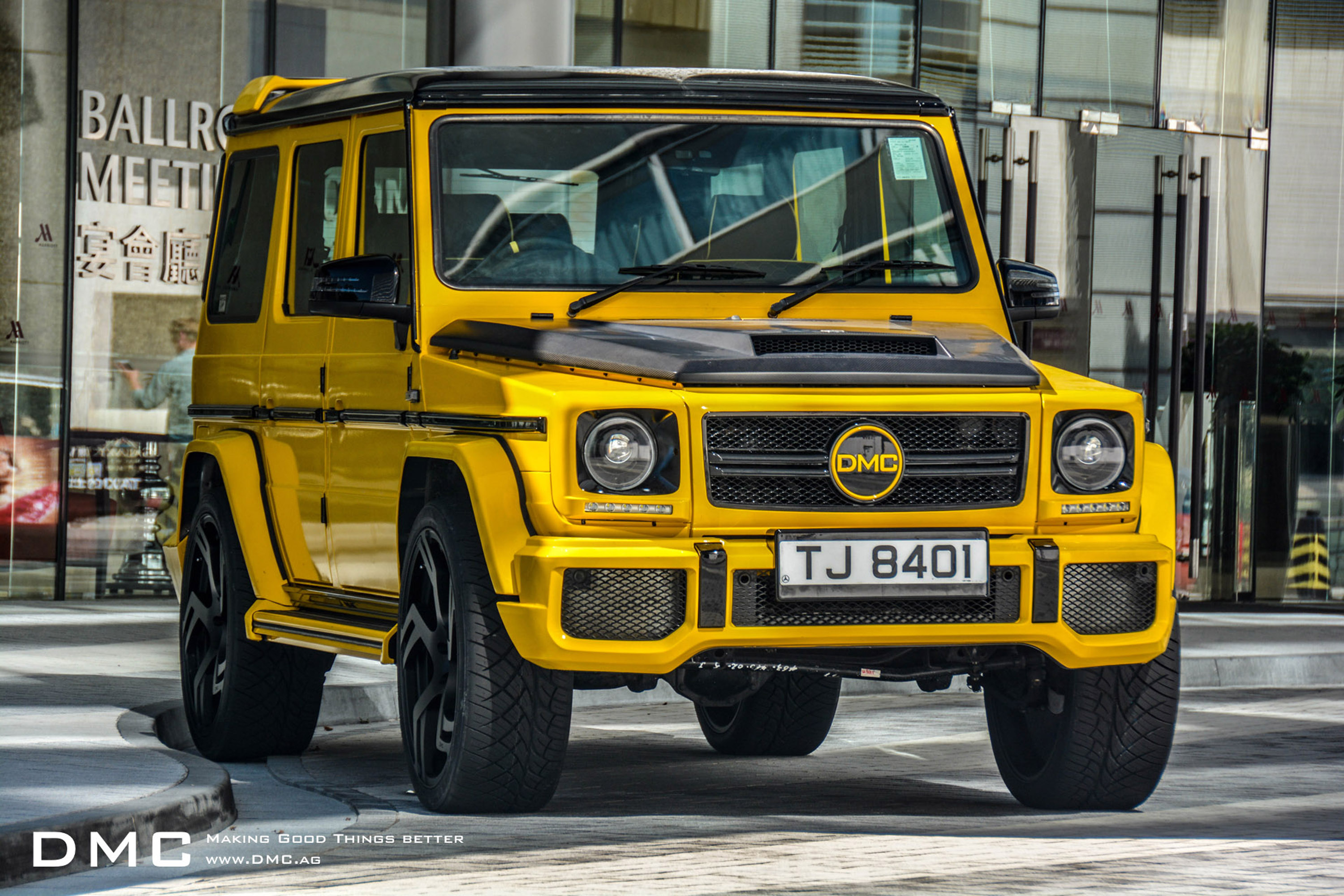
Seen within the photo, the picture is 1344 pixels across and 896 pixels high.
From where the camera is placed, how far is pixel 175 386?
1681 cm

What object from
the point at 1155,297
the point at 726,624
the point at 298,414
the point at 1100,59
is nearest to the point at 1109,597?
the point at 726,624

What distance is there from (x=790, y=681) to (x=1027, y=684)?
2.19 metres

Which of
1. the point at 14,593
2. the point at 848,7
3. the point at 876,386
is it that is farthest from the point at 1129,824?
the point at 848,7

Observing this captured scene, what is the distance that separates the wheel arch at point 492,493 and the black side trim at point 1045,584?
57.9 inches

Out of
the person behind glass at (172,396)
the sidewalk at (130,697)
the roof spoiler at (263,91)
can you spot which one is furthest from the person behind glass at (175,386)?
the roof spoiler at (263,91)

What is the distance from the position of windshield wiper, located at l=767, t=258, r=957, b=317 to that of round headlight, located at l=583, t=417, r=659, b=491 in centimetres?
117

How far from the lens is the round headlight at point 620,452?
6.30m

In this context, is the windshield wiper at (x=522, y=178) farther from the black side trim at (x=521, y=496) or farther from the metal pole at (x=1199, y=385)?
the metal pole at (x=1199, y=385)

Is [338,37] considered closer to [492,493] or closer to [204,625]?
[204,625]

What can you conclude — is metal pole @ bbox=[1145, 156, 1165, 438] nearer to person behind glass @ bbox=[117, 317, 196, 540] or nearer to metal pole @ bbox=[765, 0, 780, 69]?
→ metal pole @ bbox=[765, 0, 780, 69]

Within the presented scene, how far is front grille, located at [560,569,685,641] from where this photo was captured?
621 cm

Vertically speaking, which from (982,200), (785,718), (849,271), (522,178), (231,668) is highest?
(982,200)

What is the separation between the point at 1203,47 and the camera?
20.0 meters

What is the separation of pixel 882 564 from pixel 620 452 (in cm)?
82
